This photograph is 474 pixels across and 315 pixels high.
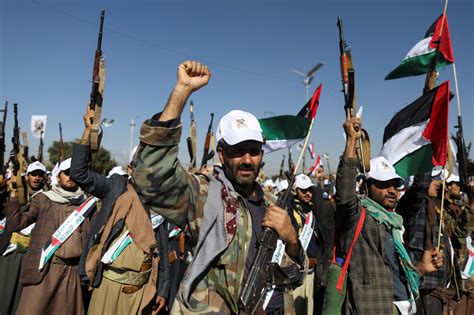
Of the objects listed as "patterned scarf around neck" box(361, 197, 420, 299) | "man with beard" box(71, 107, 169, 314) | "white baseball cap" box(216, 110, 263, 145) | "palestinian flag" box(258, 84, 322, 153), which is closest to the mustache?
"white baseball cap" box(216, 110, 263, 145)

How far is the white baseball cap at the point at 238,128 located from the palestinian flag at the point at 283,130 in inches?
40.5

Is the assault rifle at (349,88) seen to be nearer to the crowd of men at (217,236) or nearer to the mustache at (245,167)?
the crowd of men at (217,236)

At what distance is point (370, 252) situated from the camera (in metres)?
3.24

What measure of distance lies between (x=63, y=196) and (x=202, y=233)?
3423 millimetres

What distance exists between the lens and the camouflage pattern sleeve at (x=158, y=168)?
177cm

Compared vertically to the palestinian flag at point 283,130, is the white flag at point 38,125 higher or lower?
lower

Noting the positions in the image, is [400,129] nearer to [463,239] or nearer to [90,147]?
[463,239]

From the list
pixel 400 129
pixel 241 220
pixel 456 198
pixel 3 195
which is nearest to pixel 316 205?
pixel 400 129

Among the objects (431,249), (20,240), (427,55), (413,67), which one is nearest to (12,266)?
(20,240)

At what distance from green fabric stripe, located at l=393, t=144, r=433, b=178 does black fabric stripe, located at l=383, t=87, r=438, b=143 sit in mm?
287

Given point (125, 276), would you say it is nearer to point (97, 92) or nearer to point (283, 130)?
point (97, 92)

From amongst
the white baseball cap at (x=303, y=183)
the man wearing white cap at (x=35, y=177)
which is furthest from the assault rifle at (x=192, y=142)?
the man wearing white cap at (x=35, y=177)

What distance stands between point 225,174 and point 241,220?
0.43 meters

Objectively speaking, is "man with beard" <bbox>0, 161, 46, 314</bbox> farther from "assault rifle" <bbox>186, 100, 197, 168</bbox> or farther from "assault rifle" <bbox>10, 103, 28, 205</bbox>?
"assault rifle" <bbox>186, 100, 197, 168</bbox>
